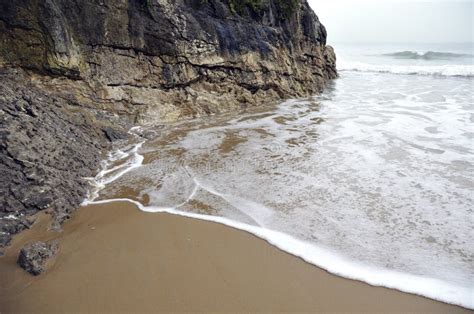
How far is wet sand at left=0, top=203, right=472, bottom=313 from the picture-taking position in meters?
2.90

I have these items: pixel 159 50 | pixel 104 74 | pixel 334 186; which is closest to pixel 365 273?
pixel 334 186

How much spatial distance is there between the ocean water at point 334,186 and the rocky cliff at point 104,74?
767 mm

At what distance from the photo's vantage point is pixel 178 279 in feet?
10.4

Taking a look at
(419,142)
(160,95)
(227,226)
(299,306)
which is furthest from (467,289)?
(160,95)

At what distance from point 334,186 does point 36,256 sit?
396cm

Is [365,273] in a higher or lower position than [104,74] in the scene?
lower

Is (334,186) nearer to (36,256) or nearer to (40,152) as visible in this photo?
(36,256)

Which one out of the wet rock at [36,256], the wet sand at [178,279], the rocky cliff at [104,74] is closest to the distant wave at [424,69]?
the rocky cliff at [104,74]

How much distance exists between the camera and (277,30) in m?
Answer: 13.6

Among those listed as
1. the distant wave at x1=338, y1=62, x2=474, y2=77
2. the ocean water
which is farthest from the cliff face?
the distant wave at x1=338, y1=62, x2=474, y2=77

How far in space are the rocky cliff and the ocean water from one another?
77 centimetres

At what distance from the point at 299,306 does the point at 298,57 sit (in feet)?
45.3

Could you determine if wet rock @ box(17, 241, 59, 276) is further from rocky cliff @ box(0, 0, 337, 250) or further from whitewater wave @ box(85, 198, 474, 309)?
whitewater wave @ box(85, 198, 474, 309)

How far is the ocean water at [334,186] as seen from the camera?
11.5 feet
